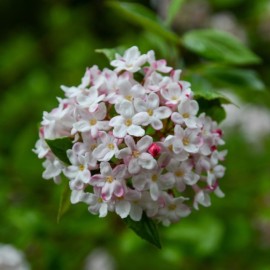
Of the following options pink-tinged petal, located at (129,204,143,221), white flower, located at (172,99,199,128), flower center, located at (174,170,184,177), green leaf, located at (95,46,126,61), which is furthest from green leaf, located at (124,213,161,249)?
green leaf, located at (95,46,126,61)

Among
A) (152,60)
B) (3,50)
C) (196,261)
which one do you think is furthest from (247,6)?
(152,60)

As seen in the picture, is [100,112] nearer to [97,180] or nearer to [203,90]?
[97,180]

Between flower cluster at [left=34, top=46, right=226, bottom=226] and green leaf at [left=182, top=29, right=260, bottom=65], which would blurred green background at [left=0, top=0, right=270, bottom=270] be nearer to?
green leaf at [left=182, top=29, right=260, bottom=65]

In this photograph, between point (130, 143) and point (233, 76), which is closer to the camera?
point (130, 143)

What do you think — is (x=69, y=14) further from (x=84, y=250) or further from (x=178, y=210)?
(x=178, y=210)

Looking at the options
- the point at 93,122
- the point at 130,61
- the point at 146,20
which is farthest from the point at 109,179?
the point at 146,20

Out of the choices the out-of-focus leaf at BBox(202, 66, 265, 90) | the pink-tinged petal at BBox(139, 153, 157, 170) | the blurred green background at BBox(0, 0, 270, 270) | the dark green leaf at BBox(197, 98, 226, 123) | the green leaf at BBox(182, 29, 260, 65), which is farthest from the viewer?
the blurred green background at BBox(0, 0, 270, 270)

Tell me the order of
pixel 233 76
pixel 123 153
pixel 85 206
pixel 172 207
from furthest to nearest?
1. pixel 85 206
2. pixel 233 76
3. pixel 172 207
4. pixel 123 153
